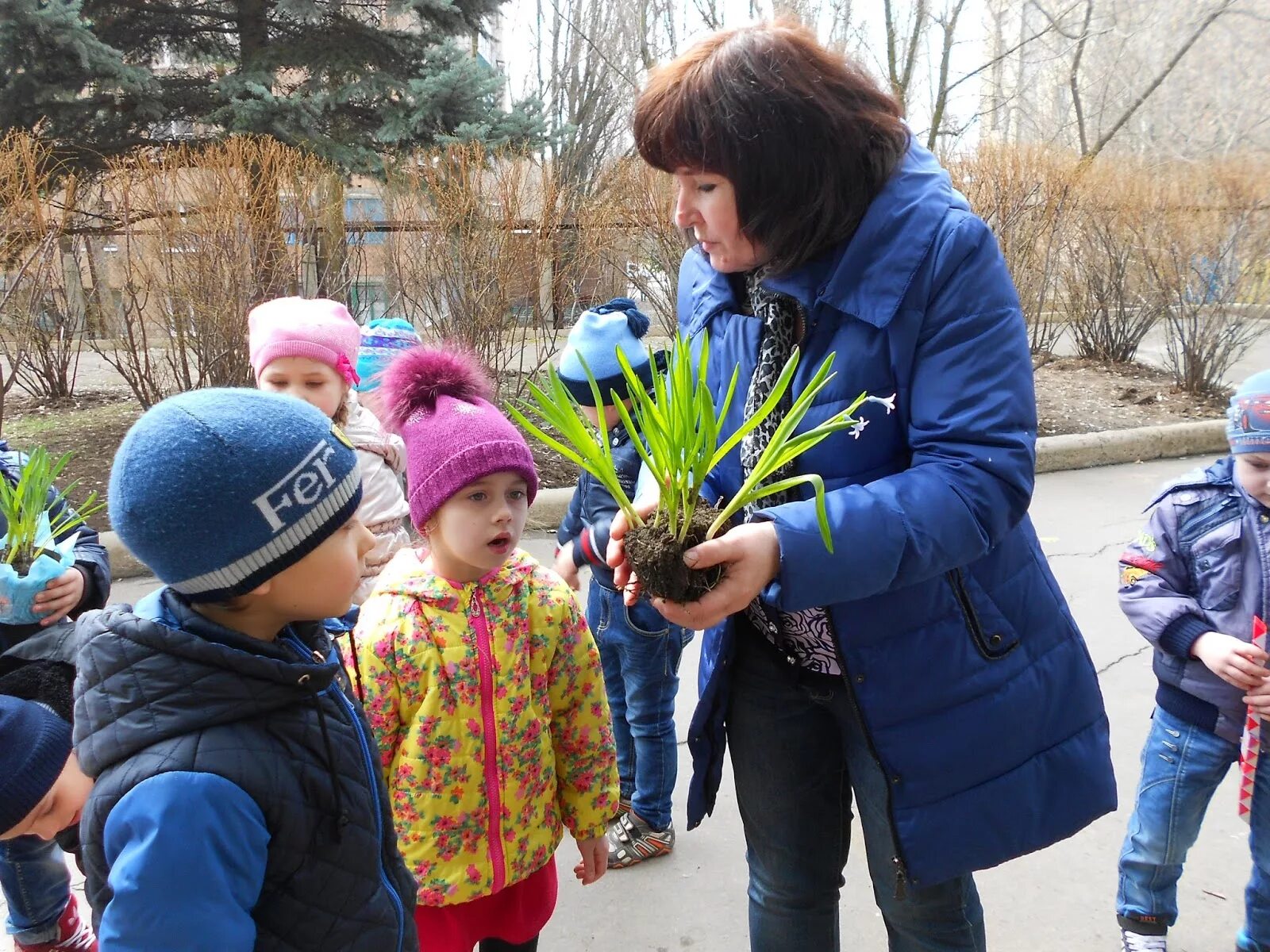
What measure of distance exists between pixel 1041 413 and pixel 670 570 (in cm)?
849

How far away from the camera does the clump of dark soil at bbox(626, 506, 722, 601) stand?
4.50 ft

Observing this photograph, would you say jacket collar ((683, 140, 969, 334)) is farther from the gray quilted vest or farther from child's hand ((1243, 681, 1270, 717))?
child's hand ((1243, 681, 1270, 717))

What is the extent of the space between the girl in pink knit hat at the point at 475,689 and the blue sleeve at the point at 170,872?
24.5 inches

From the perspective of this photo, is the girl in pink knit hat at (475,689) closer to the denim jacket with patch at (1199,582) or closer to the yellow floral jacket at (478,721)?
the yellow floral jacket at (478,721)

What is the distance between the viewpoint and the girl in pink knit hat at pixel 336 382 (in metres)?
2.93

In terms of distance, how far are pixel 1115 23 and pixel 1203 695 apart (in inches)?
559

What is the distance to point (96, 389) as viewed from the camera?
344 inches

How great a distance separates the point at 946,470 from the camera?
4.61 ft

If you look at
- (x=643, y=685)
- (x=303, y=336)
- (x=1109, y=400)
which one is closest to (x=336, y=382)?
(x=303, y=336)

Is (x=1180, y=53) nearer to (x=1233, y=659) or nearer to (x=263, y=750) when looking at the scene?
(x=1233, y=659)

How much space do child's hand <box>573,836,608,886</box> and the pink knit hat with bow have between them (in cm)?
172

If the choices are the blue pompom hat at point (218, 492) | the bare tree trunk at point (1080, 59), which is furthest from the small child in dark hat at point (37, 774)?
the bare tree trunk at point (1080, 59)

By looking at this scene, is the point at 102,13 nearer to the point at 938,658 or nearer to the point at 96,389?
the point at 96,389

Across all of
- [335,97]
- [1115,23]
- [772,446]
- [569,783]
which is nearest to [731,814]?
[569,783]
